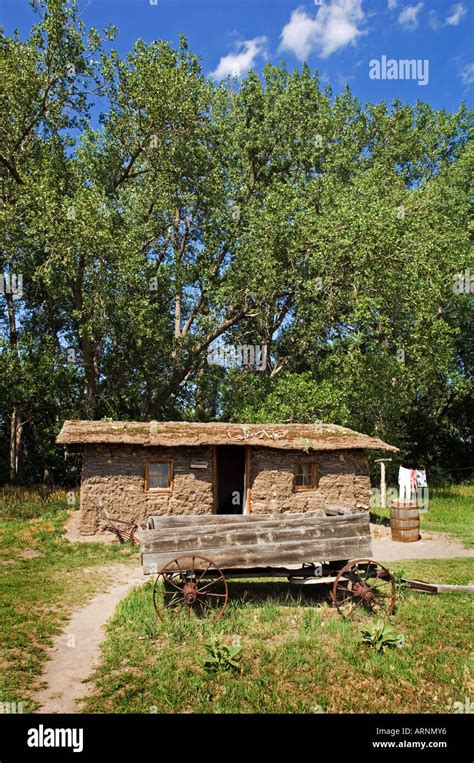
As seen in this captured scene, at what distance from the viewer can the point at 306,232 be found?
22.4 m

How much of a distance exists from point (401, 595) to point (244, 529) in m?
3.35

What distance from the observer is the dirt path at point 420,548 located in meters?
13.3

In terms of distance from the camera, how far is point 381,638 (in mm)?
7375

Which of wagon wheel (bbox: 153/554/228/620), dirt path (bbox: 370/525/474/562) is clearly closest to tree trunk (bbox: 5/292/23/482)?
dirt path (bbox: 370/525/474/562)

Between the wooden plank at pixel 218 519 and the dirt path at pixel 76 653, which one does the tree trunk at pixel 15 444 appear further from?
the wooden plank at pixel 218 519

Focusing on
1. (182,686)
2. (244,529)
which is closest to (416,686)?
(182,686)

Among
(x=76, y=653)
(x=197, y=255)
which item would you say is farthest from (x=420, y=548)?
(x=197, y=255)

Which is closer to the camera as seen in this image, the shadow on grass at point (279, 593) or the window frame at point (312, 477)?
the shadow on grass at point (279, 593)

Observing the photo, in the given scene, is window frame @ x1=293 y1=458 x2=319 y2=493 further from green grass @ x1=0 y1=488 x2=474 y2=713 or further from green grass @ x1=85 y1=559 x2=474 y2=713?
green grass @ x1=85 y1=559 x2=474 y2=713

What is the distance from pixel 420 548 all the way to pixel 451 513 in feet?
18.9

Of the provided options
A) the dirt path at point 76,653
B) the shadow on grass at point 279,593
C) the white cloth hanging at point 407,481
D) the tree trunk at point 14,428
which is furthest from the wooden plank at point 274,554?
the tree trunk at point 14,428

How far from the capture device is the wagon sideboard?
8.36 m

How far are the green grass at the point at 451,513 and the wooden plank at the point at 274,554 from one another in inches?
289
